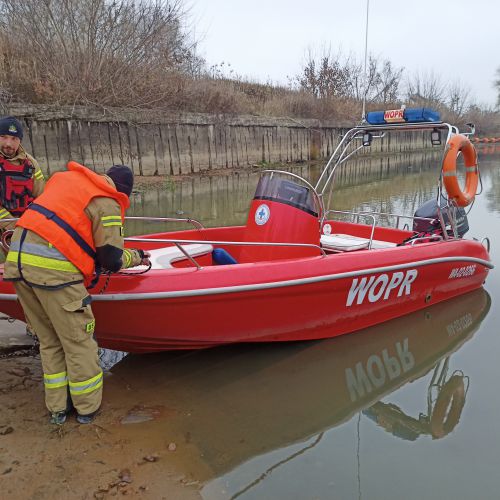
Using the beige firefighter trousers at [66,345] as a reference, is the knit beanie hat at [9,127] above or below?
above

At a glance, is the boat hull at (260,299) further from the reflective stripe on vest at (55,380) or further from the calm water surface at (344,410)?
the reflective stripe on vest at (55,380)

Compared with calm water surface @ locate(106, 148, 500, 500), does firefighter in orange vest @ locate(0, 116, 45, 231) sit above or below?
above

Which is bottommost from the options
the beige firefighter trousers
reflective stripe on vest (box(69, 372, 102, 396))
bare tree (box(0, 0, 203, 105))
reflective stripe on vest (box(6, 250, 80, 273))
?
reflective stripe on vest (box(69, 372, 102, 396))

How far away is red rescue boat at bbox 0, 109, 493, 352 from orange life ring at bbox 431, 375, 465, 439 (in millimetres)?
902

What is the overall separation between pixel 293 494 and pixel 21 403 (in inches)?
66.5

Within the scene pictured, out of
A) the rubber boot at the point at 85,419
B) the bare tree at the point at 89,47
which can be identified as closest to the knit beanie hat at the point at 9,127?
the rubber boot at the point at 85,419

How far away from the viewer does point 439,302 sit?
480 cm

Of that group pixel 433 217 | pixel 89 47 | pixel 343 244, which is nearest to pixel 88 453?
pixel 343 244

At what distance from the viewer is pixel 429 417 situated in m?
3.05

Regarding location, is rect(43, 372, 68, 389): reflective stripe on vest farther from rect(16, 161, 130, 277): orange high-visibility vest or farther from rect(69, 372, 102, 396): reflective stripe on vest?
rect(16, 161, 130, 277): orange high-visibility vest

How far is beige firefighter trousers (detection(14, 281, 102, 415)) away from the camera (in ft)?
8.30

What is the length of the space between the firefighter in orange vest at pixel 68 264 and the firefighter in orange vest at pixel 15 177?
1252mm

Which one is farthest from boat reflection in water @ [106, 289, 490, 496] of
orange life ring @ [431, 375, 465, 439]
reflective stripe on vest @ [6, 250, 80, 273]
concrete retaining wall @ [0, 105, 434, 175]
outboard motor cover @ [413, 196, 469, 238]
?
concrete retaining wall @ [0, 105, 434, 175]

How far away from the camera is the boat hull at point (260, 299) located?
9.87 ft
